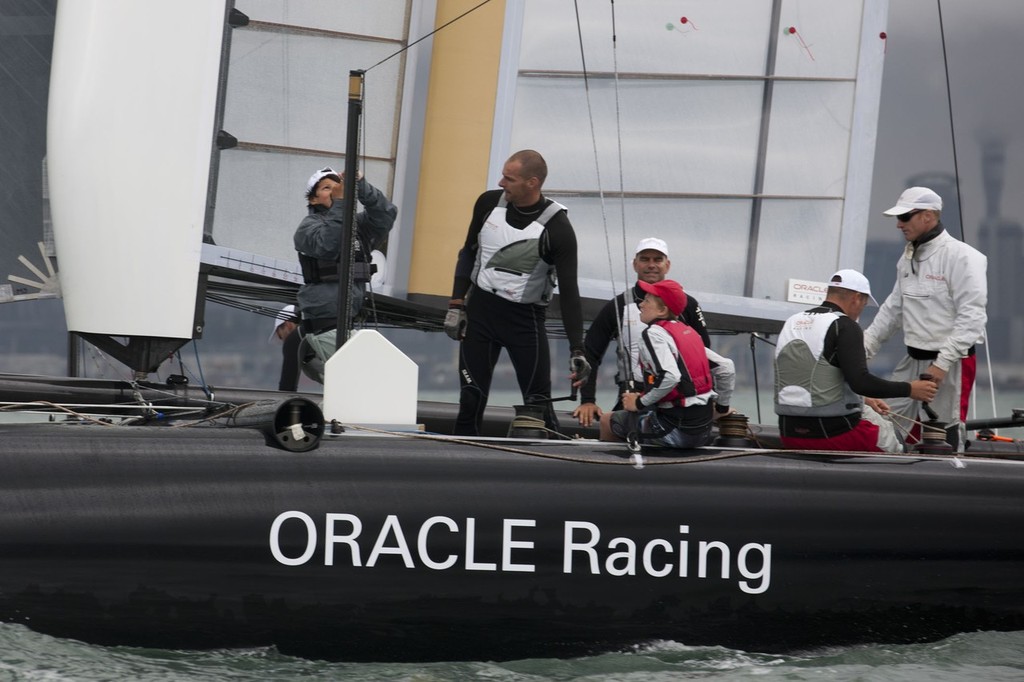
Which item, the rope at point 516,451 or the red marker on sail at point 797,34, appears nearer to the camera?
the rope at point 516,451

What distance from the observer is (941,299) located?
494cm

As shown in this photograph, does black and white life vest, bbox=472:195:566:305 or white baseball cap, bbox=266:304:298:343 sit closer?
black and white life vest, bbox=472:195:566:305

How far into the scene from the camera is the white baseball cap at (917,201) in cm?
495

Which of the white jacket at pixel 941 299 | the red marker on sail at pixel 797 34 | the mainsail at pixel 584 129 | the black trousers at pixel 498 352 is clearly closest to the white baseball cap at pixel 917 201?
the white jacket at pixel 941 299

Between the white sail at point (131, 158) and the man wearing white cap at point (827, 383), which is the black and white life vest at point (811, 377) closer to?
the man wearing white cap at point (827, 383)

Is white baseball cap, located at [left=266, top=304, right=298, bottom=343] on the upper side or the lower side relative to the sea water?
upper

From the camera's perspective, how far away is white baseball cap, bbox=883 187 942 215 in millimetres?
4945

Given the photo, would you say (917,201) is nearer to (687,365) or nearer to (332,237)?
(687,365)

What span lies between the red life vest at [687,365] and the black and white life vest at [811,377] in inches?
13.4

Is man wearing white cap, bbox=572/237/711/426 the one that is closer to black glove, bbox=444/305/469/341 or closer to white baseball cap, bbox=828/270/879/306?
black glove, bbox=444/305/469/341

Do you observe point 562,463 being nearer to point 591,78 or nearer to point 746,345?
point 591,78

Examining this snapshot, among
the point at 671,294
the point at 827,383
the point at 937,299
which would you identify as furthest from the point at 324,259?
the point at 937,299

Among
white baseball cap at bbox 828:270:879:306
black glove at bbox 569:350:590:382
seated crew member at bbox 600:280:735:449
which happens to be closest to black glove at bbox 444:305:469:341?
black glove at bbox 569:350:590:382

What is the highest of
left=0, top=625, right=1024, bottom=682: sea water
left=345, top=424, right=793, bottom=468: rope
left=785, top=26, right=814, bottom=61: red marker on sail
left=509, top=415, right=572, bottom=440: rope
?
left=785, top=26, right=814, bottom=61: red marker on sail
